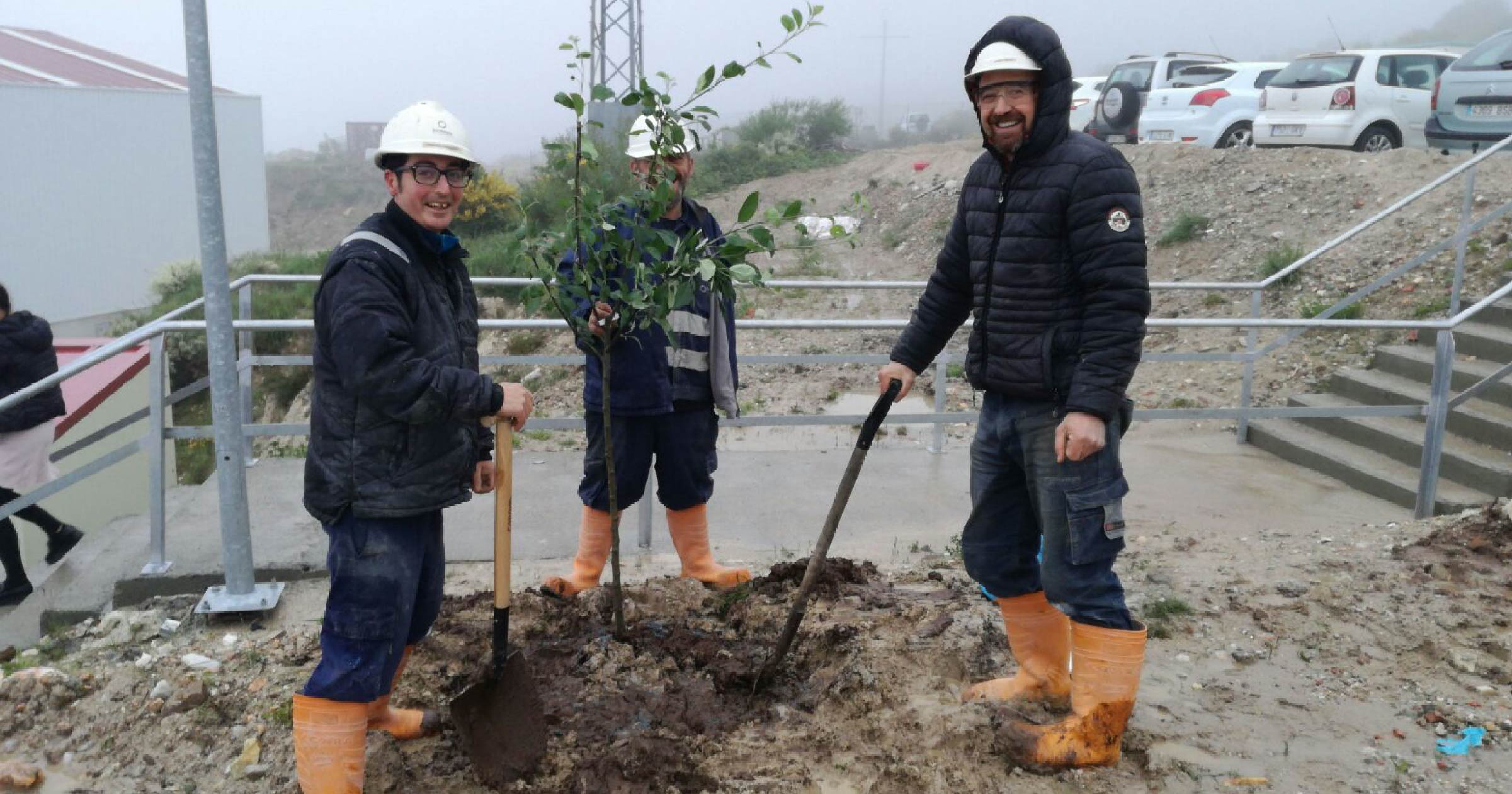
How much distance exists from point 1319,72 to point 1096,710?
526 inches

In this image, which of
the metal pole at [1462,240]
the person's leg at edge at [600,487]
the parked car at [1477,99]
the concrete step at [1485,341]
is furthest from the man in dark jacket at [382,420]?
the parked car at [1477,99]

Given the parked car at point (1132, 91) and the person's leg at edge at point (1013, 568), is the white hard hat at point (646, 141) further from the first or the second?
the parked car at point (1132, 91)

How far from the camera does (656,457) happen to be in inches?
168

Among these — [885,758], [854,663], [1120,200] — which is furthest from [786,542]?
[1120,200]

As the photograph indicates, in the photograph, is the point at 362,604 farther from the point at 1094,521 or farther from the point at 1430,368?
the point at 1430,368

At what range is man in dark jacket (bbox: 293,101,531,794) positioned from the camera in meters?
2.71

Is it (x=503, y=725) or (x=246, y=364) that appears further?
(x=246, y=364)

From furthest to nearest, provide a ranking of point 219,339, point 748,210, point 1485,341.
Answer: point 1485,341 < point 219,339 < point 748,210

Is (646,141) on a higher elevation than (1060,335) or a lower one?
higher

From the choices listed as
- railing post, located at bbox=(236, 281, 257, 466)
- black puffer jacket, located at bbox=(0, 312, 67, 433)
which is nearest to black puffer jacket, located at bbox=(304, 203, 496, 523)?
railing post, located at bbox=(236, 281, 257, 466)

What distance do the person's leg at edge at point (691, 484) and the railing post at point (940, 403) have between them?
5.87ft

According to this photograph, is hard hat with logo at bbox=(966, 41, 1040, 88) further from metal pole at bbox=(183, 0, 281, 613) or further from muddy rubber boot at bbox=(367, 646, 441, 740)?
metal pole at bbox=(183, 0, 281, 613)

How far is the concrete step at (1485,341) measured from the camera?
716 cm

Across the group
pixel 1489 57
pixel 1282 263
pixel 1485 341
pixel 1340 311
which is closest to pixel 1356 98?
pixel 1489 57
